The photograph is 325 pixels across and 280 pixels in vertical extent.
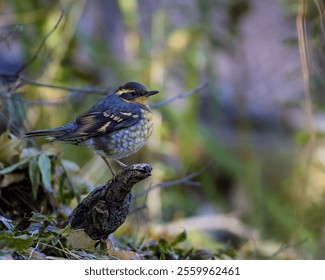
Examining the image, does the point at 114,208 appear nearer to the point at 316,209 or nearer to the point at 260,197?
the point at 316,209

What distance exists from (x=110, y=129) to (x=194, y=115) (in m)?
3.55

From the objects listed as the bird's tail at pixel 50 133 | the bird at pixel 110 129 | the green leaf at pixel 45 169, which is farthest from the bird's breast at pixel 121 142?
the green leaf at pixel 45 169

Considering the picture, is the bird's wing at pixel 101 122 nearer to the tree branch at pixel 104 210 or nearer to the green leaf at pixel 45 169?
the tree branch at pixel 104 210

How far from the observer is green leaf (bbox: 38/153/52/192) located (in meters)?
3.45

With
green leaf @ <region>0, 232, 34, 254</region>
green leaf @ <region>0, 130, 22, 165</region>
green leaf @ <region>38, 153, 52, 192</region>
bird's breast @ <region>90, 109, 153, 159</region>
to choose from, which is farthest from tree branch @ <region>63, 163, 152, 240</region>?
green leaf @ <region>0, 130, 22, 165</region>

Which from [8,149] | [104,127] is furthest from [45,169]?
[104,127]

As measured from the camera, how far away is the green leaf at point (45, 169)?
345 centimetres

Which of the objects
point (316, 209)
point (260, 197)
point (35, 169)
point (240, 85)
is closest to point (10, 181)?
point (35, 169)

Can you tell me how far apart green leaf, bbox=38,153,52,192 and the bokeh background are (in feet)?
0.55

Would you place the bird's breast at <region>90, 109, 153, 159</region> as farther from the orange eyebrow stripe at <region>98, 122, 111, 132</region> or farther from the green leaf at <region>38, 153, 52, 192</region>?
the green leaf at <region>38, 153, 52, 192</region>

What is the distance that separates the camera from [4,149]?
360 centimetres

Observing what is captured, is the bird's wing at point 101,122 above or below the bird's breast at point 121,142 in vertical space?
above
